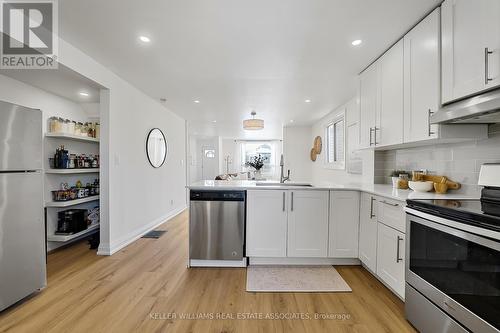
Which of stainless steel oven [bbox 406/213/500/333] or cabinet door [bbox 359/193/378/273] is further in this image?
cabinet door [bbox 359/193/378/273]

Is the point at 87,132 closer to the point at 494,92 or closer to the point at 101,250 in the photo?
the point at 101,250

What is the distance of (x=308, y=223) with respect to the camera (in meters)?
2.62

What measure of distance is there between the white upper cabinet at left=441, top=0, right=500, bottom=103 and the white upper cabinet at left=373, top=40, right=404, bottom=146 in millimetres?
462

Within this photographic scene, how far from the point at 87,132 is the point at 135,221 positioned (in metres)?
1.53

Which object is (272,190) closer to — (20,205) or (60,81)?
(20,205)

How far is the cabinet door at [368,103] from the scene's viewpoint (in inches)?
102

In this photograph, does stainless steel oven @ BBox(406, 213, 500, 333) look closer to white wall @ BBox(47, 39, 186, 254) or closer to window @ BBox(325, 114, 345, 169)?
window @ BBox(325, 114, 345, 169)

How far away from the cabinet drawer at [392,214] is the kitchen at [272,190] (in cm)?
2

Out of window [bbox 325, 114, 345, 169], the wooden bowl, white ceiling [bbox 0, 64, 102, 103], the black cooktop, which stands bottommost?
the black cooktop

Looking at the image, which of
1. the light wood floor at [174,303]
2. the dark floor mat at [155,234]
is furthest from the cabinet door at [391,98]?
the dark floor mat at [155,234]

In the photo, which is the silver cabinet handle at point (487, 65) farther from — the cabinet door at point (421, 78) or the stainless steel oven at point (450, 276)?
the stainless steel oven at point (450, 276)

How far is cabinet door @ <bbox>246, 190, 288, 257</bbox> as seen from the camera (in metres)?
2.62

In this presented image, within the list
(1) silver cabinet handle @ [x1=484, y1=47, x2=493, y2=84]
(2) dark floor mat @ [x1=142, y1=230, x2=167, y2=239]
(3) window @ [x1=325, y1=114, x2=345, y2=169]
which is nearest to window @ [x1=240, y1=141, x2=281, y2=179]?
(3) window @ [x1=325, y1=114, x2=345, y2=169]

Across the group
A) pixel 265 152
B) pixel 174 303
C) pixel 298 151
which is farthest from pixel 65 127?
pixel 265 152
